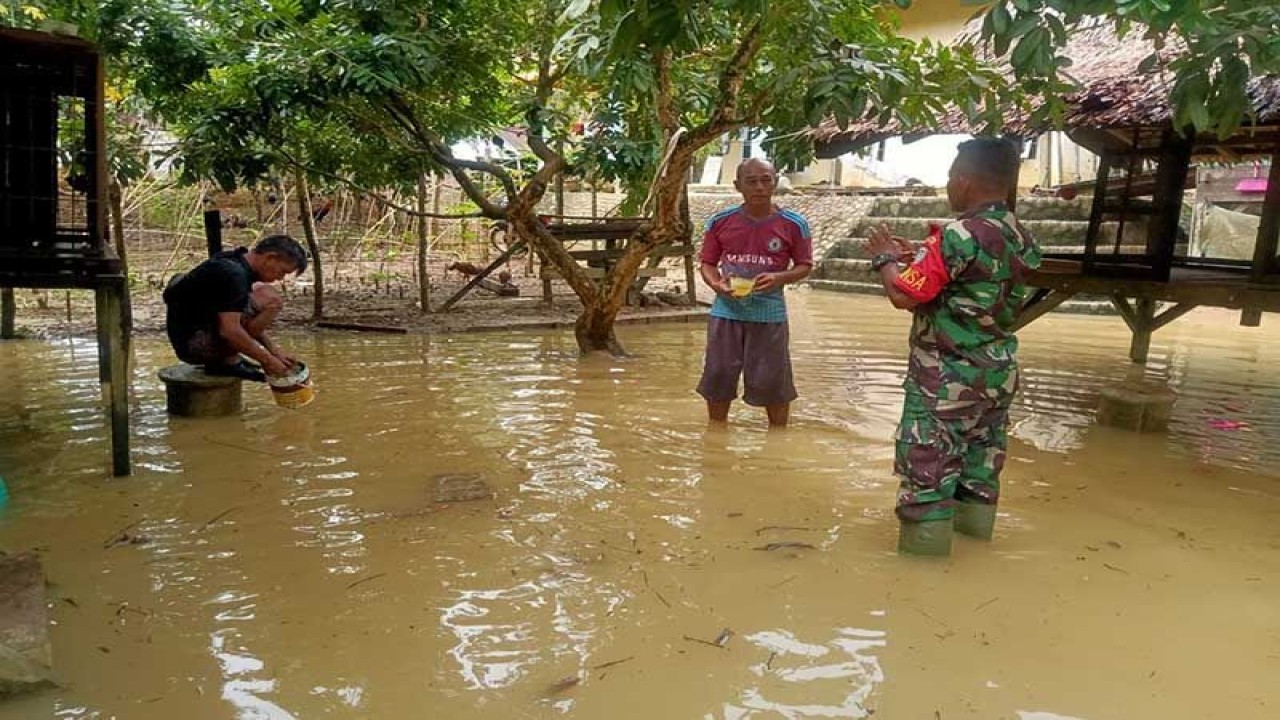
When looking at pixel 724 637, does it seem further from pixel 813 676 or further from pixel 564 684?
pixel 564 684

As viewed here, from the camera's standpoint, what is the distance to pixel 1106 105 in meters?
6.58

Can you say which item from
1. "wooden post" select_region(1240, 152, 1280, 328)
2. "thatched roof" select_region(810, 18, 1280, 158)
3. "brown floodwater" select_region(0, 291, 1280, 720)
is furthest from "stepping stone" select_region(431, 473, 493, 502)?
"wooden post" select_region(1240, 152, 1280, 328)

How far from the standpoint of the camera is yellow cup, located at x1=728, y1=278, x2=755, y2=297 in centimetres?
497

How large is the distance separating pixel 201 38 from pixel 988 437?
6.72 m

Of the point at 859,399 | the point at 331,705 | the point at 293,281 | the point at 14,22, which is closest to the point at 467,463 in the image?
the point at 331,705

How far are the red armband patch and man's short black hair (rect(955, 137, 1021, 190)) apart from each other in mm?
267

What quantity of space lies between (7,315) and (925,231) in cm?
1235

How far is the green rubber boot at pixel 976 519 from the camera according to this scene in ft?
11.8

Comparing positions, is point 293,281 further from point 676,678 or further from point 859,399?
point 676,678

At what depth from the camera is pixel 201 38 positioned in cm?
721

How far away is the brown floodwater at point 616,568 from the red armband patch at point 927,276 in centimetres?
101

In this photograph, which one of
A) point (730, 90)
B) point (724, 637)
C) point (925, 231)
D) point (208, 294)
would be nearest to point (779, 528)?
point (724, 637)

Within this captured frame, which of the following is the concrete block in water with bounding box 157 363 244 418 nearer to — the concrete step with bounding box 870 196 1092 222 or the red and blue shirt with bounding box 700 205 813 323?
the red and blue shirt with bounding box 700 205 813 323

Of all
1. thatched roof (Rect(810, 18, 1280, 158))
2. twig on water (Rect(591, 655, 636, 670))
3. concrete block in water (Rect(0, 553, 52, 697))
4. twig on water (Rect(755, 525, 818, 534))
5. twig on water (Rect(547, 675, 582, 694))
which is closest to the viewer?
concrete block in water (Rect(0, 553, 52, 697))
